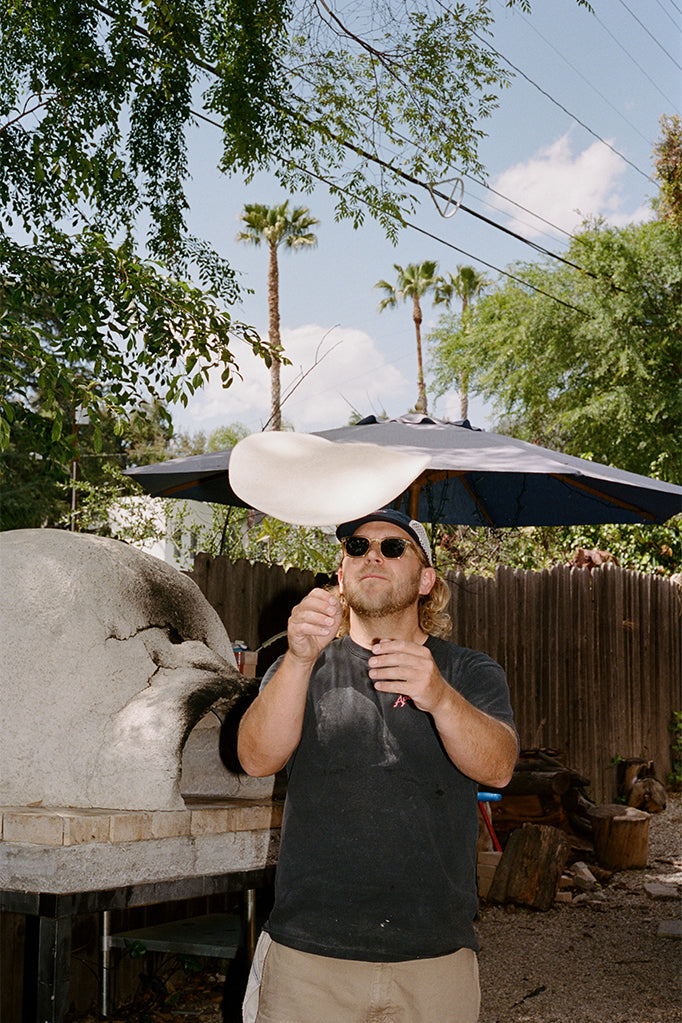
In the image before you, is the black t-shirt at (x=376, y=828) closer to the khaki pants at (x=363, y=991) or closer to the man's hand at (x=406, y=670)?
the khaki pants at (x=363, y=991)

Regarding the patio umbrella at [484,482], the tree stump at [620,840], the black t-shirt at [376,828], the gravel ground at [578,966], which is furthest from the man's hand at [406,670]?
the tree stump at [620,840]

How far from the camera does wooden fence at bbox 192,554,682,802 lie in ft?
26.6

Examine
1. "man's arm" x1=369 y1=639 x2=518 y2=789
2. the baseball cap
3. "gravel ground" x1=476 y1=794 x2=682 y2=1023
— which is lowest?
"gravel ground" x1=476 y1=794 x2=682 y2=1023

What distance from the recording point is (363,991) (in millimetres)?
1896

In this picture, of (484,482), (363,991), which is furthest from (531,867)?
(363,991)

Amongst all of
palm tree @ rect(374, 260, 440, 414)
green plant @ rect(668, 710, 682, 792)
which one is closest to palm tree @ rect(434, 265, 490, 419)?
palm tree @ rect(374, 260, 440, 414)

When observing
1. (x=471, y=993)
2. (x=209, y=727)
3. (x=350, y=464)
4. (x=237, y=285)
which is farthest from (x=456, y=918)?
(x=237, y=285)

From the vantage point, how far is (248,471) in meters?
2.10

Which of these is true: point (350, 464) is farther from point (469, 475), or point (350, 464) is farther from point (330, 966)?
point (469, 475)

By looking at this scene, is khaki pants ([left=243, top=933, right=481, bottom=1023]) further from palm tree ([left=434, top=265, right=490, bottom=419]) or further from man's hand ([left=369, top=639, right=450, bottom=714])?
palm tree ([left=434, top=265, right=490, bottom=419])

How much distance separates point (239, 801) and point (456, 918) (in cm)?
188

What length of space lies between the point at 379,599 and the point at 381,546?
123mm

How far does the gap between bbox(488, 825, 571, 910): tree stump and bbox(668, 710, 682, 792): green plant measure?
405cm

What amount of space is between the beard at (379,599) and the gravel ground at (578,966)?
300 cm
